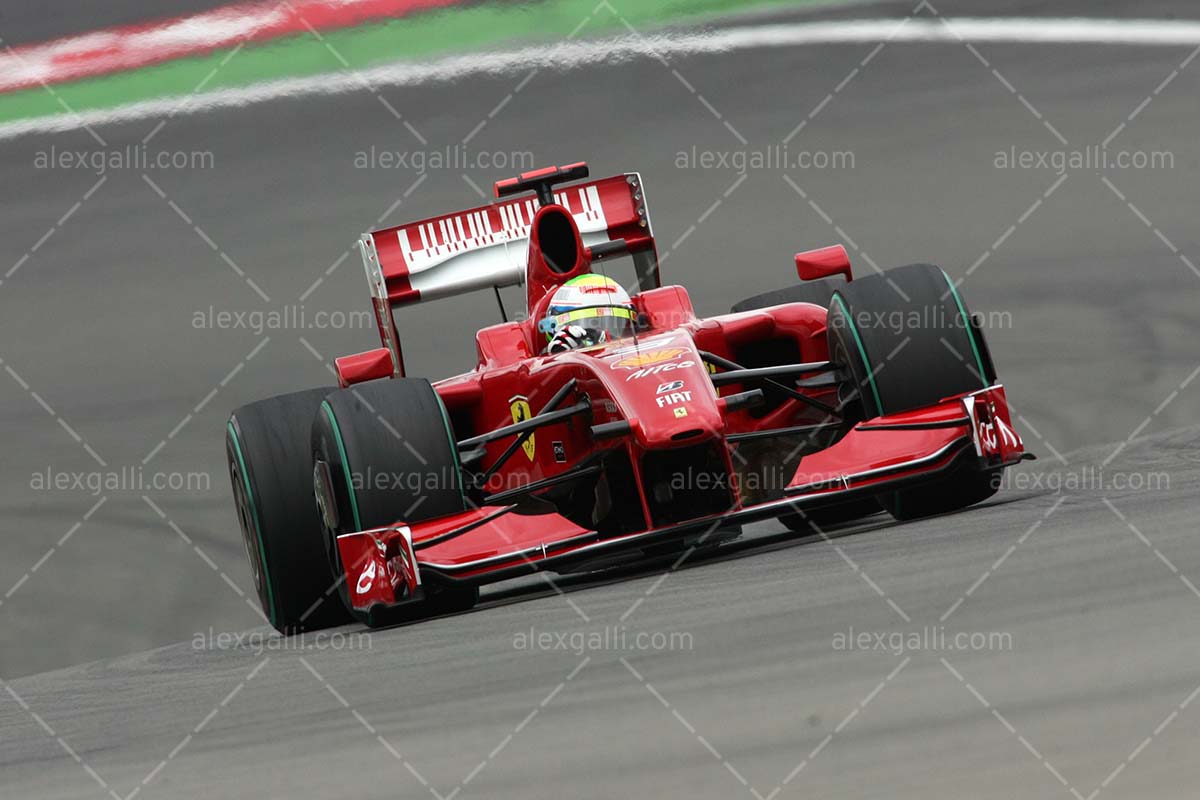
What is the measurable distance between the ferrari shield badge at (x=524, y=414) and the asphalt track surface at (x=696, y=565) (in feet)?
2.42

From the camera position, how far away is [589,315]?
938cm

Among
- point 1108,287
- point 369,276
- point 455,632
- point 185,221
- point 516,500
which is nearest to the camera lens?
point 455,632

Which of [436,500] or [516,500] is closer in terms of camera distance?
[436,500]

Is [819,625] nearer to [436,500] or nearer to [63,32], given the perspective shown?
[436,500]

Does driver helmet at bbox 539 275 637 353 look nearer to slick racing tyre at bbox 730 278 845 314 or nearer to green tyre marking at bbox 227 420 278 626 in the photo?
slick racing tyre at bbox 730 278 845 314

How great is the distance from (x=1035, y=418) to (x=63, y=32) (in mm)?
12384

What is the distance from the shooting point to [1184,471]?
8.47 metres

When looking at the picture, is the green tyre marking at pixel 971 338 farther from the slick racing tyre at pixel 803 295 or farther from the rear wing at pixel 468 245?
the rear wing at pixel 468 245

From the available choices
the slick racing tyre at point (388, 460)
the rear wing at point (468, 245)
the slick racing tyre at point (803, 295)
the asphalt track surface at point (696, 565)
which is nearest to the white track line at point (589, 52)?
the asphalt track surface at point (696, 565)

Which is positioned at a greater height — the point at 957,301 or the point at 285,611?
the point at 957,301

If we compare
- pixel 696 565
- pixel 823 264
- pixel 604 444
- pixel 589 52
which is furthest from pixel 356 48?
pixel 696 565

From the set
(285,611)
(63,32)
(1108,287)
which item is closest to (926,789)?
(285,611)

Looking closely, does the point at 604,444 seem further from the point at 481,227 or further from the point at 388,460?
the point at 481,227

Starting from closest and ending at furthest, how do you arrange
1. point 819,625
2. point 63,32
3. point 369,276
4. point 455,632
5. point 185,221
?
point 819,625 → point 455,632 → point 369,276 → point 185,221 → point 63,32
